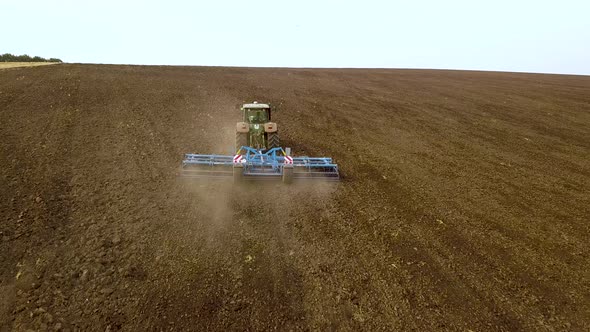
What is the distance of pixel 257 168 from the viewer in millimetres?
8695

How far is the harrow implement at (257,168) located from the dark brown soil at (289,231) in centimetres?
38

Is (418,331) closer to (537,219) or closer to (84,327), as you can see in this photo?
(84,327)

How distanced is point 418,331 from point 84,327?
4.49m

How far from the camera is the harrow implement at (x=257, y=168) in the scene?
8.40 meters

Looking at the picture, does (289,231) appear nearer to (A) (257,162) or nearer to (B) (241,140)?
(A) (257,162)

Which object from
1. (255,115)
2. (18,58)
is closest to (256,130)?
(255,115)

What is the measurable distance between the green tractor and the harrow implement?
39 centimetres

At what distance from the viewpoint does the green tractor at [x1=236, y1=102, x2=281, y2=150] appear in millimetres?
9414

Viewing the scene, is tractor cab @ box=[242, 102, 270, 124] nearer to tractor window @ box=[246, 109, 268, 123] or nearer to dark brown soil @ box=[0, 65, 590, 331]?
tractor window @ box=[246, 109, 268, 123]

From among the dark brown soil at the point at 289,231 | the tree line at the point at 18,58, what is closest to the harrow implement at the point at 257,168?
the dark brown soil at the point at 289,231

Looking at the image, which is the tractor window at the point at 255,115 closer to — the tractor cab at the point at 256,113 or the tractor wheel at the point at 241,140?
the tractor cab at the point at 256,113

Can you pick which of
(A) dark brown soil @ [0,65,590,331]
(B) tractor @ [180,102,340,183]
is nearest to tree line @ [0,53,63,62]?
(A) dark brown soil @ [0,65,590,331]

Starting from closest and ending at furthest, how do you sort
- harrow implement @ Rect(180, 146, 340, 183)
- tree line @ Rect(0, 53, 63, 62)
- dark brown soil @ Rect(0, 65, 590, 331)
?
dark brown soil @ Rect(0, 65, 590, 331), harrow implement @ Rect(180, 146, 340, 183), tree line @ Rect(0, 53, 63, 62)

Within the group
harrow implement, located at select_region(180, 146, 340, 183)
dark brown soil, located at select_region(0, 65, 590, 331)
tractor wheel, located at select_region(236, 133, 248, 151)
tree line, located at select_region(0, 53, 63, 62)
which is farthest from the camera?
tree line, located at select_region(0, 53, 63, 62)
